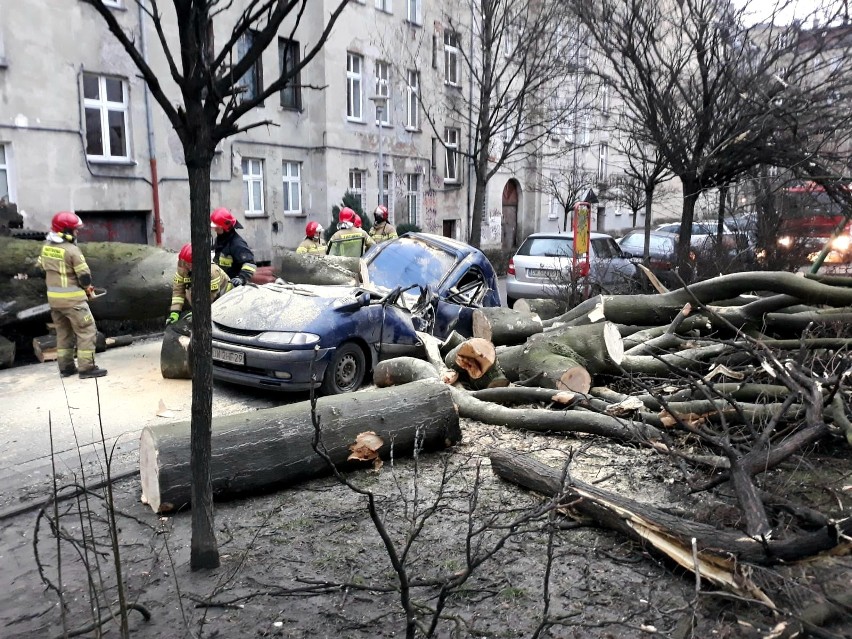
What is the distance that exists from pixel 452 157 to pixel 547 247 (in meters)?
14.3

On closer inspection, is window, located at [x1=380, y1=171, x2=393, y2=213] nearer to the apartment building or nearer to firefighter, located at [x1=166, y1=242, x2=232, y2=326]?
the apartment building

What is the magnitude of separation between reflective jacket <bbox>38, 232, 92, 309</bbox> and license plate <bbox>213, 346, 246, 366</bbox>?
2.24 metres

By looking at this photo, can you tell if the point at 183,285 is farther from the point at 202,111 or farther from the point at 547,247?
the point at 547,247

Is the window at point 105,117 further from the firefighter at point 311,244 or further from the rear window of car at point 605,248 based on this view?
the rear window of car at point 605,248

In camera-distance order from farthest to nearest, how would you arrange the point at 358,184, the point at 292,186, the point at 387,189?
the point at 387,189 < the point at 358,184 < the point at 292,186

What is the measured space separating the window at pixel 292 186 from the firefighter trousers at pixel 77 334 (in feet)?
40.4

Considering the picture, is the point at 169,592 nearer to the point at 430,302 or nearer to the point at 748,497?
the point at 748,497

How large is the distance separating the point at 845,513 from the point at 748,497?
35.1 inches

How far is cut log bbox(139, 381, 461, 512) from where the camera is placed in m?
4.20

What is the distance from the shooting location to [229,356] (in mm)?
6762

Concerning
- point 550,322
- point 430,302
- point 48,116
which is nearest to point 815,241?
point 550,322

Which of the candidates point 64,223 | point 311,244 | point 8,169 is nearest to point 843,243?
point 311,244

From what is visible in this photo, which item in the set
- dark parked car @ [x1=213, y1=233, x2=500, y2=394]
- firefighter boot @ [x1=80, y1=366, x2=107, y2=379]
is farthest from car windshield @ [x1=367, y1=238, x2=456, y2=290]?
firefighter boot @ [x1=80, y1=366, x2=107, y2=379]

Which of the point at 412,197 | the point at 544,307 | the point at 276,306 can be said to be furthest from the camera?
the point at 412,197
